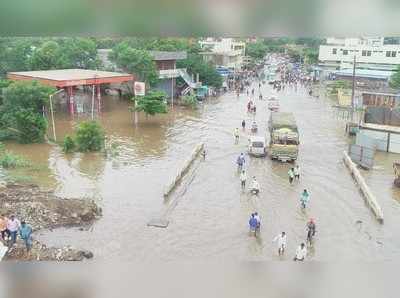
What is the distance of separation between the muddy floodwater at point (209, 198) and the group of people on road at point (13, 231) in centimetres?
143

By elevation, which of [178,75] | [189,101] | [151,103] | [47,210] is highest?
[178,75]

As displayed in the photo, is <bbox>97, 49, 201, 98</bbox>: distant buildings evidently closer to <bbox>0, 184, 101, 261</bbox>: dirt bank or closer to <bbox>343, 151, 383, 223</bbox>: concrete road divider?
<bbox>343, 151, 383, 223</bbox>: concrete road divider

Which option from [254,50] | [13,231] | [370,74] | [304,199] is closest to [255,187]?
[304,199]

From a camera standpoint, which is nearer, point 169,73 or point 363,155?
point 363,155

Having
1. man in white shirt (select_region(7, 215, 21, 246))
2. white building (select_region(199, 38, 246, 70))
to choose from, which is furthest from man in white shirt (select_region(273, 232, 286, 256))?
white building (select_region(199, 38, 246, 70))

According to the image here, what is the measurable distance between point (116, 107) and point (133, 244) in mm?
29516

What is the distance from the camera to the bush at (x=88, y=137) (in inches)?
1032

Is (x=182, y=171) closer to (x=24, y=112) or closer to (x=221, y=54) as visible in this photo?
(x=24, y=112)

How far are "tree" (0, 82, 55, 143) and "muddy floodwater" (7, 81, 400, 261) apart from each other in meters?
1.15

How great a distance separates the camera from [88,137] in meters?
26.3

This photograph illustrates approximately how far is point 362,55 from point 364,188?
58620mm

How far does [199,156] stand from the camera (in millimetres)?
26578

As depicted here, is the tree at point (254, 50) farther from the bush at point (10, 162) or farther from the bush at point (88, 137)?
the bush at point (10, 162)

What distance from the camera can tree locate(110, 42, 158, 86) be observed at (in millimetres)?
43281
